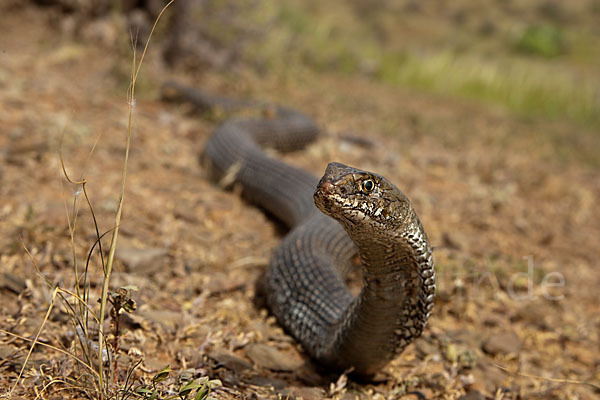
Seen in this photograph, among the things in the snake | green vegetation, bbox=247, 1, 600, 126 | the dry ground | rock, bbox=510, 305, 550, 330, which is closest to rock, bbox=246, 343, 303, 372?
the dry ground

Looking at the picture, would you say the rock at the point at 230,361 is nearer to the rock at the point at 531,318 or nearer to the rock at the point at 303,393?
the rock at the point at 303,393

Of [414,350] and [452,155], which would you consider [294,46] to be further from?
[414,350]

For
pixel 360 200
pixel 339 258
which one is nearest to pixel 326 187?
pixel 360 200

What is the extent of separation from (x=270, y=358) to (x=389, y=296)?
3.06 ft

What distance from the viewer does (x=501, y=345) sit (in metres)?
3.80

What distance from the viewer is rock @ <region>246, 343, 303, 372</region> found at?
3.15 meters

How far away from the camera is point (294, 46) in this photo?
12.6 meters

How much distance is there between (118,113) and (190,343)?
4430 mm

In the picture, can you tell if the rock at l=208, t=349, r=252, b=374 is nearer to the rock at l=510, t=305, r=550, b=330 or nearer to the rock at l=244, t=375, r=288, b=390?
the rock at l=244, t=375, r=288, b=390

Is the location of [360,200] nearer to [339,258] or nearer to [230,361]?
[230,361]

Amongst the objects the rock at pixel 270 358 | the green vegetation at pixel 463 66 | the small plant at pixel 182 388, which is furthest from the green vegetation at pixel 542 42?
the small plant at pixel 182 388

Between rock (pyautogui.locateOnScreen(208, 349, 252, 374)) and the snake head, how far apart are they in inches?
43.2

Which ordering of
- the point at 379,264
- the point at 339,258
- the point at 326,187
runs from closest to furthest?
the point at 326,187
the point at 379,264
the point at 339,258

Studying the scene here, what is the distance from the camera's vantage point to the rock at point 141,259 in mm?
3768
